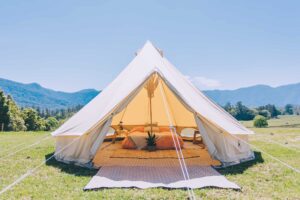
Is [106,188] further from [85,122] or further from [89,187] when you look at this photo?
[85,122]

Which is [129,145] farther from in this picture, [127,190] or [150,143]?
Answer: [127,190]

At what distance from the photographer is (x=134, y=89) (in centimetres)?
521

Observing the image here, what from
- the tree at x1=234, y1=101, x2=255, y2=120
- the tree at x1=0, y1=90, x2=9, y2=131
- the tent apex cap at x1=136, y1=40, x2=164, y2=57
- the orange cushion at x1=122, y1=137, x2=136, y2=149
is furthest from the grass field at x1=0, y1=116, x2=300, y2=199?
the tree at x1=234, y1=101, x2=255, y2=120

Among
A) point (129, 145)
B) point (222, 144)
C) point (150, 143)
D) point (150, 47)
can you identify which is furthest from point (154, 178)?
point (150, 47)

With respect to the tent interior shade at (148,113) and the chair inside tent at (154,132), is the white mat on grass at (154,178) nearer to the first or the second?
the chair inside tent at (154,132)

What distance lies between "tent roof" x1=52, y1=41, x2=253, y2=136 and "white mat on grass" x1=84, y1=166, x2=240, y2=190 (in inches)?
35.6

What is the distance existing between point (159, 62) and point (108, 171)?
2737 mm

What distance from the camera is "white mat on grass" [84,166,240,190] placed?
3.90 metres

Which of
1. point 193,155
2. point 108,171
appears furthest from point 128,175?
point 193,155

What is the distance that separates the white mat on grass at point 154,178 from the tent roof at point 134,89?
0.91 metres

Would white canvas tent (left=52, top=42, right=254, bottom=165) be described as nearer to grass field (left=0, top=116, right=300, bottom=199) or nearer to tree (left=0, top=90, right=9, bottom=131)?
grass field (left=0, top=116, right=300, bottom=199)

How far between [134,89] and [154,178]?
1703 millimetres

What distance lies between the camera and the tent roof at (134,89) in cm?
518

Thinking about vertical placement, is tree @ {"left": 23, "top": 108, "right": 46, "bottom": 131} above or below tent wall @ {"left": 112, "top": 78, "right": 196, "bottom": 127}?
below
